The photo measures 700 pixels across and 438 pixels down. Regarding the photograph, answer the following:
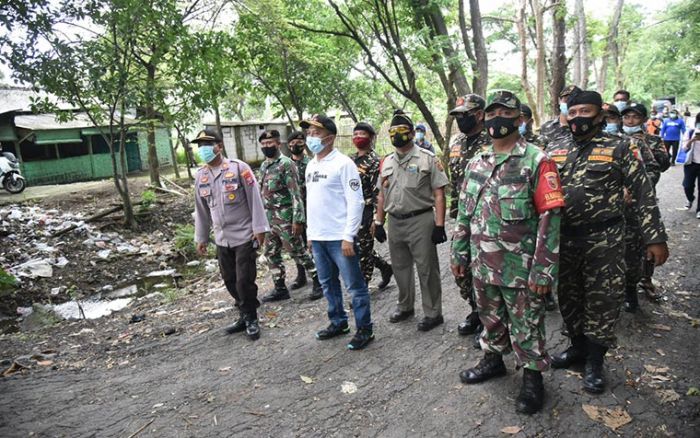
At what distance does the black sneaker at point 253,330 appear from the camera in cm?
445

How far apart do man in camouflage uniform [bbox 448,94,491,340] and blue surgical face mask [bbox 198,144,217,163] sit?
2.28 m

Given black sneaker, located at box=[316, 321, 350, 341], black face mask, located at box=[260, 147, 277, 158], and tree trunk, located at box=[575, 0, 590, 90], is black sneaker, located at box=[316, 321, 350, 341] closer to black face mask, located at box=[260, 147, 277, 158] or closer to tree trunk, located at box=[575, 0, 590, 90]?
black face mask, located at box=[260, 147, 277, 158]

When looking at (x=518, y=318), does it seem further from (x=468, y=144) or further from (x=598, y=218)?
(x=468, y=144)

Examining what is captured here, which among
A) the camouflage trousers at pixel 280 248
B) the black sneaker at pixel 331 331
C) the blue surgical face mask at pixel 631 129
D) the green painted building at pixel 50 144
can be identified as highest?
the green painted building at pixel 50 144

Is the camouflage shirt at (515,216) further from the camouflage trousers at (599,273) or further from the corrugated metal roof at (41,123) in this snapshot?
the corrugated metal roof at (41,123)

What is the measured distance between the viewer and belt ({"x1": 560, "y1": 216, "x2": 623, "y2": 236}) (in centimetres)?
294

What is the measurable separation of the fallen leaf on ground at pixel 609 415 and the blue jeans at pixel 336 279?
1795 millimetres

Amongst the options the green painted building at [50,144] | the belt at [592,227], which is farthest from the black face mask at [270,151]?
the green painted building at [50,144]

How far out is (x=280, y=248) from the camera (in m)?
5.74

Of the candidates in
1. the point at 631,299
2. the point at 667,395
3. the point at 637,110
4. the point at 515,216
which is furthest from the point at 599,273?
the point at 637,110

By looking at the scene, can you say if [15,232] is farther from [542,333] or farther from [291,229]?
[542,333]

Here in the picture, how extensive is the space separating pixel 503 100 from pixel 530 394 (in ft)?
6.07

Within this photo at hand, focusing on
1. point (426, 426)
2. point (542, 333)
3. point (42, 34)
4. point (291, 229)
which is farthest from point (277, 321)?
point (42, 34)

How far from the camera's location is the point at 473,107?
380cm
